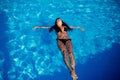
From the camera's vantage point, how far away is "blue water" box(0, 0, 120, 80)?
641 cm

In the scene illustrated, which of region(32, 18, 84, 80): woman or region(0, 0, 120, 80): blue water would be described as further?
region(0, 0, 120, 80): blue water

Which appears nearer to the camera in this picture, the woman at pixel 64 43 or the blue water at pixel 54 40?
the woman at pixel 64 43

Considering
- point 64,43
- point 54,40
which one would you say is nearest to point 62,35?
point 64,43

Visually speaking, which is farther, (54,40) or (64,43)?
(54,40)

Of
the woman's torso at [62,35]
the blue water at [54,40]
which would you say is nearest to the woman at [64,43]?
the woman's torso at [62,35]

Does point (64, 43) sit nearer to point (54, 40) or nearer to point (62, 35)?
point (62, 35)

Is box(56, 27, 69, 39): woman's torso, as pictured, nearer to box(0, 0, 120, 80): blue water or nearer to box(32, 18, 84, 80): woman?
box(32, 18, 84, 80): woman

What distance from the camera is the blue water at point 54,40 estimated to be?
252 inches

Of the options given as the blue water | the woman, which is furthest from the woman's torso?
the blue water

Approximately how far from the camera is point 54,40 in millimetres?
7324

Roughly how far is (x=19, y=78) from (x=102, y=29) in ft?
13.0

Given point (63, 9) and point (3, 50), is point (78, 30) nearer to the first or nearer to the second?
point (63, 9)

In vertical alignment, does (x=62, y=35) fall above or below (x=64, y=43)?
above

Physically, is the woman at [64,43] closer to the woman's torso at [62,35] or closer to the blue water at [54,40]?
the woman's torso at [62,35]
